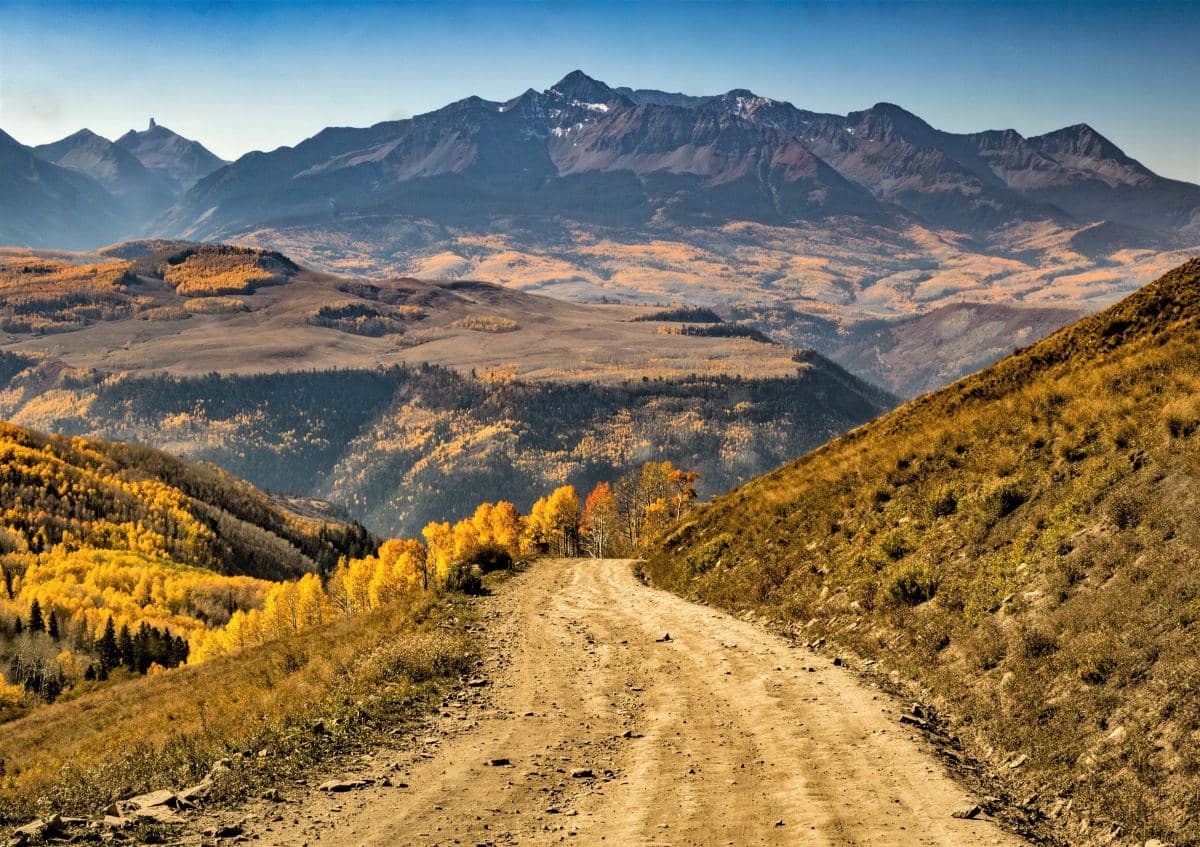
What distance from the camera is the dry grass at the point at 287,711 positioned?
1936cm

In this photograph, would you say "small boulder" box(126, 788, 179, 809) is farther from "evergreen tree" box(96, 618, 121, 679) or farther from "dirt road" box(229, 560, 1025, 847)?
"evergreen tree" box(96, 618, 121, 679)

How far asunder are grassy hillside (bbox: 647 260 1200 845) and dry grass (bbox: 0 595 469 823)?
12.6 meters

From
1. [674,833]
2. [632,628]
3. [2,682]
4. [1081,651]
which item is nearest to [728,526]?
[632,628]

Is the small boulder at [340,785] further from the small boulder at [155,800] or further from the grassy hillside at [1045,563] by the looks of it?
the grassy hillside at [1045,563]

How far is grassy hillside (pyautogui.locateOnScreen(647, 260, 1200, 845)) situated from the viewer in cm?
1616

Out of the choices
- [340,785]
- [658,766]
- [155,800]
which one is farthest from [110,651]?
[658,766]

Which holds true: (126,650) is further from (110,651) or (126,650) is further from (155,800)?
(155,800)

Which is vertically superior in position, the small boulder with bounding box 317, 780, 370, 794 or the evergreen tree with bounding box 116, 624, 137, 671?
the small boulder with bounding box 317, 780, 370, 794

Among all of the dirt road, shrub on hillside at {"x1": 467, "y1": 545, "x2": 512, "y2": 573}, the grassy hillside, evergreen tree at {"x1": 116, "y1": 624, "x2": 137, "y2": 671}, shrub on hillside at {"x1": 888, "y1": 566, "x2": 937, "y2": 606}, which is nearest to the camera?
the dirt road

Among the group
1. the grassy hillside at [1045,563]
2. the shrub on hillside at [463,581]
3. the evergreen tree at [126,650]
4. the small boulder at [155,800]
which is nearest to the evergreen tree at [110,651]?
the evergreen tree at [126,650]

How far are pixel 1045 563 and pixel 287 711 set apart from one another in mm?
19785

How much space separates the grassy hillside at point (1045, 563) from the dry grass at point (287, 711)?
12621 mm

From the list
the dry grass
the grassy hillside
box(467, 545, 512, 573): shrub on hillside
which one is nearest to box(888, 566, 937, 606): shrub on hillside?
the grassy hillside

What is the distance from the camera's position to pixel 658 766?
18.3m
